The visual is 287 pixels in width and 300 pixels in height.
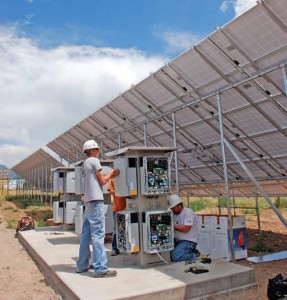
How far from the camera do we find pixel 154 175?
231 inches

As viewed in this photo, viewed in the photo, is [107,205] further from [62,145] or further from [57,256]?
[62,145]

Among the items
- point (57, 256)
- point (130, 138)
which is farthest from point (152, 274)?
point (130, 138)

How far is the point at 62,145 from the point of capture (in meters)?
20.3

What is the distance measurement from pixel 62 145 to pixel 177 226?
15.3 meters

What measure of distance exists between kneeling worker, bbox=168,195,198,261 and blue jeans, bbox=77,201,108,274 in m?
1.55

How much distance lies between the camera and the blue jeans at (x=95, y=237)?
16.9 feet

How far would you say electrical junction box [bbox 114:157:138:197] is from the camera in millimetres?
5809

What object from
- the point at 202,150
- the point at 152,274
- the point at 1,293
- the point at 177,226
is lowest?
the point at 1,293

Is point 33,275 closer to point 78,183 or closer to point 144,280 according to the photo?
point 78,183

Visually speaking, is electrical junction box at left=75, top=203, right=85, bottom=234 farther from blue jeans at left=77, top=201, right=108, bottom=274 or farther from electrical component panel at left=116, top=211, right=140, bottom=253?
blue jeans at left=77, top=201, right=108, bottom=274

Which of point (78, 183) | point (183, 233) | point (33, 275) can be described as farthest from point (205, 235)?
point (33, 275)

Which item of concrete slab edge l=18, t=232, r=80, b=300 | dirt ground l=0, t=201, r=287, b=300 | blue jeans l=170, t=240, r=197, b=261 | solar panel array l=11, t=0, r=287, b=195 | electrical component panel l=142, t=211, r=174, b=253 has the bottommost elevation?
dirt ground l=0, t=201, r=287, b=300

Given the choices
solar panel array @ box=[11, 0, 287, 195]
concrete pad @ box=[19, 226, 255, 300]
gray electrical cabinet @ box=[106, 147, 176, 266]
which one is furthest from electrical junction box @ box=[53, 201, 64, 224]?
gray electrical cabinet @ box=[106, 147, 176, 266]

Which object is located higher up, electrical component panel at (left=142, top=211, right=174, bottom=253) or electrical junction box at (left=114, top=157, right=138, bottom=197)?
electrical junction box at (left=114, top=157, right=138, bottom=197)
